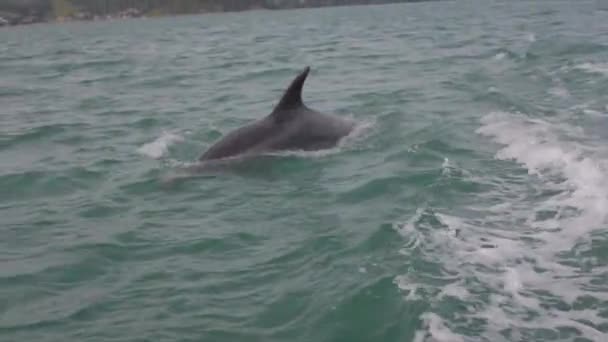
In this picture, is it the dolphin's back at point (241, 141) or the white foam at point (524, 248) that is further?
the dolphin's back at point (241, 141)

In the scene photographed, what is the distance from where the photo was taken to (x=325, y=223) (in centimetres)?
1091

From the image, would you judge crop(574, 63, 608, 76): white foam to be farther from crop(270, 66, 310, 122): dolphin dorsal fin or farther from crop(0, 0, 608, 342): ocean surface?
crop(270, 66, 310, 122): dolphin dorsal fin

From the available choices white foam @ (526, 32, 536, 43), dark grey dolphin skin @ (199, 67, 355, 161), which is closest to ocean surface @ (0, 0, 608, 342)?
dark grey dolphin skin @ (199, 67, 355, 161)

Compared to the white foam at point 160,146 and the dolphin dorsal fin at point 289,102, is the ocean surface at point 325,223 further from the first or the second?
the dolphin dorsal fin at point 289,102

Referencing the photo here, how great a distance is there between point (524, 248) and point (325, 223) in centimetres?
303

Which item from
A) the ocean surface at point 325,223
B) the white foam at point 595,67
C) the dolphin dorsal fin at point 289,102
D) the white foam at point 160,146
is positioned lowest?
the white foam at point 160,146

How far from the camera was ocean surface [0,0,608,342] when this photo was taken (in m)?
7.67

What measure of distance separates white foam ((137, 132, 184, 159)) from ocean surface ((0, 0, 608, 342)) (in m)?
0.09

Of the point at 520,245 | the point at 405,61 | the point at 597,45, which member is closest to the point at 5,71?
the point at 405,61

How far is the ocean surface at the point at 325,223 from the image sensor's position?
302 inches

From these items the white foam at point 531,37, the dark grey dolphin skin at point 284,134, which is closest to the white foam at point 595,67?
the dark grey dolphin skin at point 284,134

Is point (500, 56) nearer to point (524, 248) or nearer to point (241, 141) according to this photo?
point (241, 141)

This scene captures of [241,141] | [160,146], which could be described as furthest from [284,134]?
[160,146]

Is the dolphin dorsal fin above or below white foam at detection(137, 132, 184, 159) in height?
above
